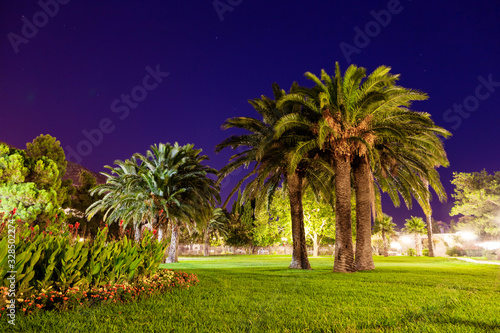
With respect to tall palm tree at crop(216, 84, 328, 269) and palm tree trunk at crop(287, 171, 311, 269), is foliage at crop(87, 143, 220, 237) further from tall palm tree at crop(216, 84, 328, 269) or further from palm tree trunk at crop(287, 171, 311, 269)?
palm tree trunk at crop(287, 171, 311, 269)

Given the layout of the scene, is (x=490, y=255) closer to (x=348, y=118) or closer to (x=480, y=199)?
(x=480, y=199)

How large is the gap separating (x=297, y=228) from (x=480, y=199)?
41.6m

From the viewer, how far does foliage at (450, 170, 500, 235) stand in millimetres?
47094

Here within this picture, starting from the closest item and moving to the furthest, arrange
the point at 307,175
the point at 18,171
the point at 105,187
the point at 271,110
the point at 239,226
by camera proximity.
→ the point at 271,110
the point at 307,175
the point at 18,171
the point at 105,187
the point at 239,226

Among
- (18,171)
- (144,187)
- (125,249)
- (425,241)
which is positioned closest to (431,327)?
(125,249)

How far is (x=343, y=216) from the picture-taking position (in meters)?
16.8

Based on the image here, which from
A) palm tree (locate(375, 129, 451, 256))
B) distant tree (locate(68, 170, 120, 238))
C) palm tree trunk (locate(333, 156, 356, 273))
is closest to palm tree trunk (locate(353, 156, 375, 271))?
palm tree (locate(375, 129, 451, 256))

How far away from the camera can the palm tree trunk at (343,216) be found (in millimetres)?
16484

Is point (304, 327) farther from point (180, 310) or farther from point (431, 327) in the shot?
point (180, 310)

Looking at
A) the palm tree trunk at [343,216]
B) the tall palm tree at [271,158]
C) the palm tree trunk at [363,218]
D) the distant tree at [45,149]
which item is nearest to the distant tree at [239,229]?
the distant tree at [45,149]

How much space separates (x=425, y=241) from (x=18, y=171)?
69137mm

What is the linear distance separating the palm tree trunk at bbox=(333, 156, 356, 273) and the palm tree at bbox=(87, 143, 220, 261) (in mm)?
10849

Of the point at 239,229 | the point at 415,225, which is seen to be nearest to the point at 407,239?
the point at 415,225

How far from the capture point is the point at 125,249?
7.43 m
